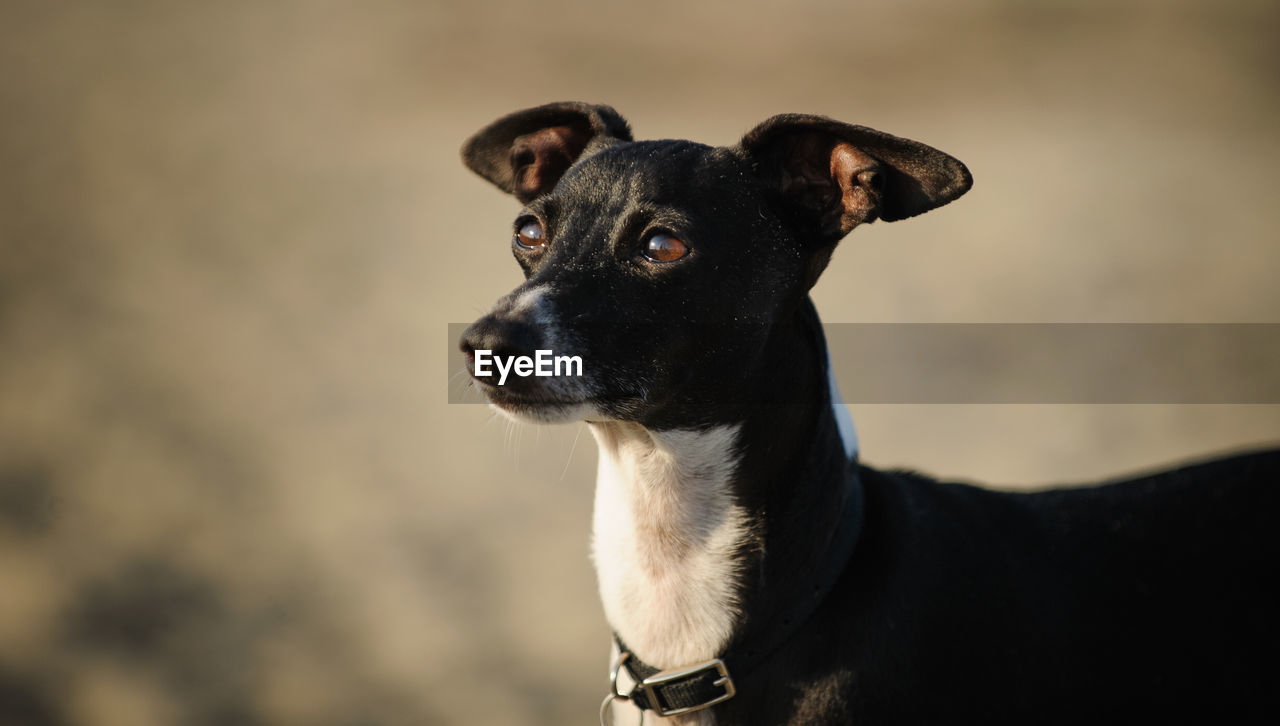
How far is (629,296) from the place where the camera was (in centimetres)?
291

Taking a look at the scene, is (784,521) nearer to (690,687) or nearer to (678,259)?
(690,687)

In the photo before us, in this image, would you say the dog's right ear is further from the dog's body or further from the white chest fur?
the white chest fur

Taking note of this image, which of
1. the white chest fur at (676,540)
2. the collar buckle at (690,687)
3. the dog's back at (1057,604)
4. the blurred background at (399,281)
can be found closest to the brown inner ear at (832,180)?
the white chest fur at (676,540)

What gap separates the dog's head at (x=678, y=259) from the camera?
2.81 meters

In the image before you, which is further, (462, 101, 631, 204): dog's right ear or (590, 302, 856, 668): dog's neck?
(462, 101, 631, 204): dog's right ear

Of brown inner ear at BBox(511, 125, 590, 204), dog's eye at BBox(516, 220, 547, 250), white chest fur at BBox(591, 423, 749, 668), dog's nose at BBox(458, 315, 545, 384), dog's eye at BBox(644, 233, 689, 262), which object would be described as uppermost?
brown inner ear at BBox(511, 125, 590, 204)

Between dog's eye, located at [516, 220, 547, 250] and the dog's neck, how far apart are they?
2.01 ft

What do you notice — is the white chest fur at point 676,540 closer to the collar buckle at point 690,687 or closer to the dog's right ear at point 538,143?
the collar buckle at point 690,687

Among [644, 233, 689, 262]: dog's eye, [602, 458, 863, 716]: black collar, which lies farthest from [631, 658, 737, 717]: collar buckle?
[644, 233, 689, 262]: dog's eye

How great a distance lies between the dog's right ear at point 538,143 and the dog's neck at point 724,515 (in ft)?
3.47

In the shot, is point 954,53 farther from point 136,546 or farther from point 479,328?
point 479,328

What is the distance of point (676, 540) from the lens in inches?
120

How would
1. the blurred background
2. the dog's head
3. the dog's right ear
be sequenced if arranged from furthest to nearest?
the blurred background → the dog's right ear → the dog's head

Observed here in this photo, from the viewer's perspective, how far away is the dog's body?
2.90 metres
